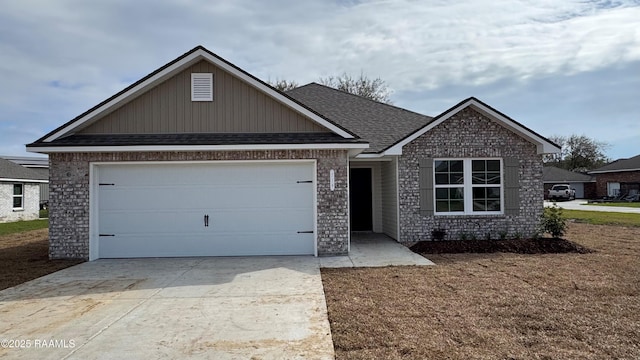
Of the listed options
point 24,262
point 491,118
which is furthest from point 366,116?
point 24,262

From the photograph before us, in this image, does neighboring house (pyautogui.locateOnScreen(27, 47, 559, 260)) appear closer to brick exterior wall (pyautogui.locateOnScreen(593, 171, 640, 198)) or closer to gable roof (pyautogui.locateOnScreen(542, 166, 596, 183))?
brick exterior wall (pyautogui.locateOnScreen(593, 171, 640, 198))

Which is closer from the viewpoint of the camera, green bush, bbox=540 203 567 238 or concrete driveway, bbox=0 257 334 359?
concrete driveway, bbox=0 257 334 359

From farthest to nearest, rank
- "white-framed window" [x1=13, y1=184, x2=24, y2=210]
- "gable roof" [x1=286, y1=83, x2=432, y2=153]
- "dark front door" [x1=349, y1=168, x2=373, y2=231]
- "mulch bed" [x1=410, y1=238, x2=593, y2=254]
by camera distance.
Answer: "white-framed window" [x1=13, y1=184, x2=24, y2=210] < "dark front door" [x1=349, y1=168, x2=373, y2=231] < "gable roof" [x1=286, y1=83, x2=432, y2=153] < "mulch bed" [x1=410, y1=238, x2=593, y2=254]

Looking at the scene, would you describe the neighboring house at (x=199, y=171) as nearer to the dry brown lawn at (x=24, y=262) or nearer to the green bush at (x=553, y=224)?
the dry brown lawn at (x=24, y=262)

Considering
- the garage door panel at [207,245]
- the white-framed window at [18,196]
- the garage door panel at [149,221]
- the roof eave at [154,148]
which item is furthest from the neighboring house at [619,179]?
the white-framed window at [18,196]

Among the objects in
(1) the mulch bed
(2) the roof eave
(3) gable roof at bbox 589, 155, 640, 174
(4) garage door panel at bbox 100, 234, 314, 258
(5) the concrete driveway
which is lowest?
(5) the concrete driveway

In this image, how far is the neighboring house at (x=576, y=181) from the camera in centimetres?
4631

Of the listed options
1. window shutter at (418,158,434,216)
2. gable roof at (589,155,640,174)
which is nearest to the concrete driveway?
window shutter at (418,158,434,216)

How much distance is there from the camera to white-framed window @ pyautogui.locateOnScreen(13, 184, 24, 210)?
76.8ft

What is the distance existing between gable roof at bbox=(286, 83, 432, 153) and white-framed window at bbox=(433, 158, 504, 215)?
64.1 inches

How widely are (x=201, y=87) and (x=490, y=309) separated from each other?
7.82 m

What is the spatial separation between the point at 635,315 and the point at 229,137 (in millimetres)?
8078

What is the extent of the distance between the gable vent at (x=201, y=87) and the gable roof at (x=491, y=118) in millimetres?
4869

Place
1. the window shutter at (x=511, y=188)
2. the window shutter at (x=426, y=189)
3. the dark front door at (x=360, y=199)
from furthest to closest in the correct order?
the dark front door at (x=360, y=199), the window shutter at (x=511, y=188), the window shutter at (x=426, y=189)
